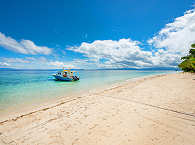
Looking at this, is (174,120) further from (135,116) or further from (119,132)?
(119,132)

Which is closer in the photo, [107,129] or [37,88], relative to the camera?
[107,129]

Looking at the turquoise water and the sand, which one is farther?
the turquoise water

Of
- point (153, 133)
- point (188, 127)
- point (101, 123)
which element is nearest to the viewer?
point (153, 133)

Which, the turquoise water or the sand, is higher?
the sand

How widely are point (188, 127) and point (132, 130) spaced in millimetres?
2159

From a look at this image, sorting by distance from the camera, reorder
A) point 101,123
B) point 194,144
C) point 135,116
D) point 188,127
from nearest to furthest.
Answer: point 194,144, point 188,127, point 101,123, point 135,116

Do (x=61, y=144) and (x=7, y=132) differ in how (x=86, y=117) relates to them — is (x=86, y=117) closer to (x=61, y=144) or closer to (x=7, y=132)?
(x=61, y=144)

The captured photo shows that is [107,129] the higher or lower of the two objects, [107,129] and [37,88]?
the higher

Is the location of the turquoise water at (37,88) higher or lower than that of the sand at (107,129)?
lower

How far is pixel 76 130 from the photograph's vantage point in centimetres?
345

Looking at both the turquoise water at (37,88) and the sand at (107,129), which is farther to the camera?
the turquoise water at (37,88)

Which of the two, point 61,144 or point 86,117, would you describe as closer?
point 61,144

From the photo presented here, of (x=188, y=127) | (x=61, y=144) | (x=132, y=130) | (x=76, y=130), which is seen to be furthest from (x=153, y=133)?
(x=61, y=144)

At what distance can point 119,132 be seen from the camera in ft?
10.5
